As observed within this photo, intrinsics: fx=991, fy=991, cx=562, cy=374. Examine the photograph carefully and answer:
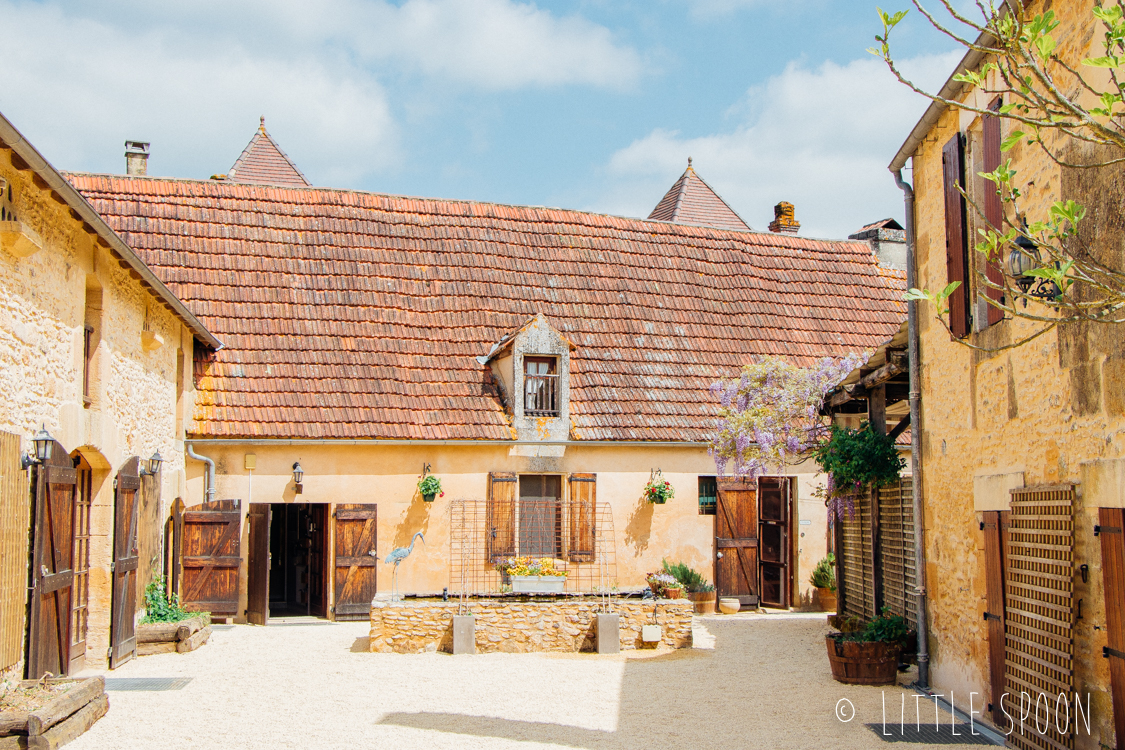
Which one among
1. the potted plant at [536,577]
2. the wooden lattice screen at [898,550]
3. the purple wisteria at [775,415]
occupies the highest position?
the purple wisteria at [775,415]

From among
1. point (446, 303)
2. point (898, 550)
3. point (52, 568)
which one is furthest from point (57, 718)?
point (446, 303)

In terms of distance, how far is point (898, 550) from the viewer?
10.1 m

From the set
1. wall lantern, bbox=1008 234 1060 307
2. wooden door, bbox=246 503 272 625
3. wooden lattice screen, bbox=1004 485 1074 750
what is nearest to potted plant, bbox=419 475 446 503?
wooden door, bbox=246 503 272 625

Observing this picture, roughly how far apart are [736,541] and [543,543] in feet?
10.1

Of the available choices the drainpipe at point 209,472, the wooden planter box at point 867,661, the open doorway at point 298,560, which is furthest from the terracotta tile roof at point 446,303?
the wooden planter box at point 867,661

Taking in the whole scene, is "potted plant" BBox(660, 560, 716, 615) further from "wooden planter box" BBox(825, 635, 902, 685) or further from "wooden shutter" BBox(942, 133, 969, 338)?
"wooden shutter" BBox(942, 133, 969, 338)

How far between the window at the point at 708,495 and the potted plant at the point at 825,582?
6.28 feet

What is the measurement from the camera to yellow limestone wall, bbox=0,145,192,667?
7.65m

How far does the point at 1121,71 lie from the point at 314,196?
14.1m

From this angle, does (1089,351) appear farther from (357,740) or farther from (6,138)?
(6,138)

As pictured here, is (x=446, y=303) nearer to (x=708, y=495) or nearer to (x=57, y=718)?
(x=708, y=495)

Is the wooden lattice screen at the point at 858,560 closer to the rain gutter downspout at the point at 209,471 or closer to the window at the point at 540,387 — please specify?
the window at the point at 540,387

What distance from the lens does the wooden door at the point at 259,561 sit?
13969 millimetres

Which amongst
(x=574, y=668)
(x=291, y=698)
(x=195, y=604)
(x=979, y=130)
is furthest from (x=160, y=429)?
(x=979, y=130)
